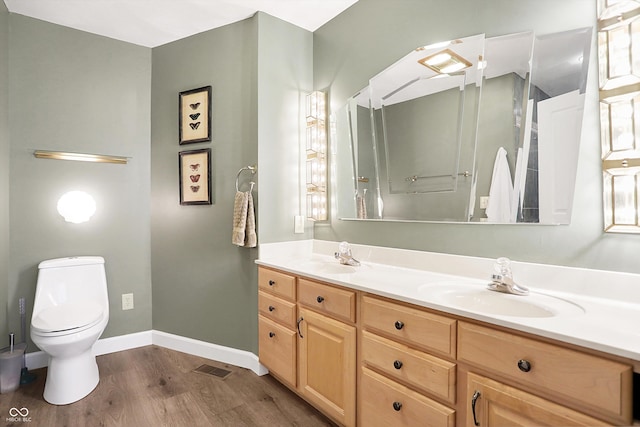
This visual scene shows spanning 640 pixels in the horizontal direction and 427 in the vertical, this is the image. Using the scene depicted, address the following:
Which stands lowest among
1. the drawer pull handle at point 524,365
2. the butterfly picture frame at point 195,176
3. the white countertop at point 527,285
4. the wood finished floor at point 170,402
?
the wood finished floor at point 170,402

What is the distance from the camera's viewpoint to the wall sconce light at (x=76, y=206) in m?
2.45

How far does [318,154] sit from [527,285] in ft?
5.07

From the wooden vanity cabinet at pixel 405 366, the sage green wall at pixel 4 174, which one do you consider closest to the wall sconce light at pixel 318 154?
the wooden vanity cabinet at pixel 405 366

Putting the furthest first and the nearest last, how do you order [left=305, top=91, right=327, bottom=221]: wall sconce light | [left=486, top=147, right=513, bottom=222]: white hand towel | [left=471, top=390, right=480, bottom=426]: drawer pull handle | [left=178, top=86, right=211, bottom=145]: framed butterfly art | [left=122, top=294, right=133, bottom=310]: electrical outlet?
[left=122, top=294, right=133, bottom=310]: electrical outlet
[left=178, top=86, right=211, bottom=145]: framed butterfly art
[left=305, top=91, right=327, bottom=221]: wall sconce light
[left=486, top=147, right=513, bottom=222]: white hand towel
[left=471, top=390, right=480, bottom=426]: drawer pull handle

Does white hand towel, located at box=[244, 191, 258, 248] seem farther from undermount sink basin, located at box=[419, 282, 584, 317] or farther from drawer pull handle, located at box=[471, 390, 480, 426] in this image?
drawer pull handle, located at box=[471, 390, 480, 426]

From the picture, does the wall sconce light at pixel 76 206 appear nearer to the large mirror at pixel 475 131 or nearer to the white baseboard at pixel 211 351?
the white baseboard at pixel 211 351

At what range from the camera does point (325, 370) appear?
1.66 m

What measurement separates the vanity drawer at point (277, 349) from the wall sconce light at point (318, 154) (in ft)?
2.73

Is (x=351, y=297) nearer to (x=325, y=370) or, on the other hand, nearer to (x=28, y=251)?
(x=325, y=370)

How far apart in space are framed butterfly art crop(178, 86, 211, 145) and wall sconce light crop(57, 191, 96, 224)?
0.85 m

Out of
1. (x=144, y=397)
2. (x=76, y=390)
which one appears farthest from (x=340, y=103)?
(x=76, y=390)

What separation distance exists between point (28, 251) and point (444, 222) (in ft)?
9.34

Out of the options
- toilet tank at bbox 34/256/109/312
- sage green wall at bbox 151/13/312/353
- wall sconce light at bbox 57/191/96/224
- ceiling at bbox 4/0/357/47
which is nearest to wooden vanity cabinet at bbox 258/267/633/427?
sage green wall at bbox 151/13/312/353

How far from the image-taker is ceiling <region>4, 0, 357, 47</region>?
2178 mm
